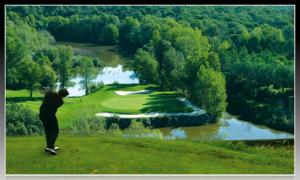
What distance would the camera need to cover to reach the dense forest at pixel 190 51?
9203 millimetres

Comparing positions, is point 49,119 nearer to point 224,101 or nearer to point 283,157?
point 224,101

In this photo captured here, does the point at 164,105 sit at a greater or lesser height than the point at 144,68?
lesser

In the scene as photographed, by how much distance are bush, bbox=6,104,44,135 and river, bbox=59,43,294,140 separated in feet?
1.84

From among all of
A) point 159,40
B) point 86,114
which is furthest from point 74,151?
point 159,40

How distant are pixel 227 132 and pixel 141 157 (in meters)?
1.12

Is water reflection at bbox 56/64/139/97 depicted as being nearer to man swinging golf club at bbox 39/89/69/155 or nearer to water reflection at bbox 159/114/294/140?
man swinging golf club at bbox 39/89/69/155

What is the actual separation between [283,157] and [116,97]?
218cm

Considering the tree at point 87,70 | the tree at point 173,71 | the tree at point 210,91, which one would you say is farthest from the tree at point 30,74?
the tree at point 210,91

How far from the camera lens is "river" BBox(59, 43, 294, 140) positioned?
30.2ft

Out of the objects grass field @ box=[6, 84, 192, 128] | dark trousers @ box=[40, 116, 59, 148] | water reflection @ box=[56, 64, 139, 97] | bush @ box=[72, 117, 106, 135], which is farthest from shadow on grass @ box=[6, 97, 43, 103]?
bush @ box=[72, 117, 106, 135]

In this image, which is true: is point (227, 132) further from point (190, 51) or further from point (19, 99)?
point (19, 99)

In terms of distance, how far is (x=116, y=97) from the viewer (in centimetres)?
926

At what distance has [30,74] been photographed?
923cm

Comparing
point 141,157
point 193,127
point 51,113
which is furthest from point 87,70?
point 193,127
